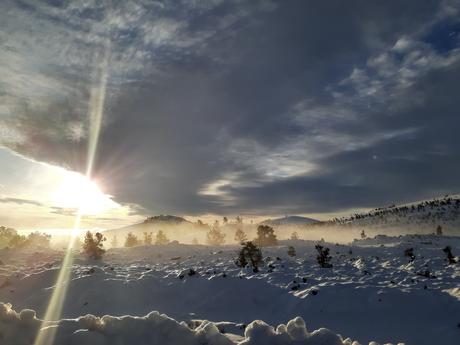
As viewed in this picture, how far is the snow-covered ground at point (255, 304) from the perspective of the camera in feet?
15.5

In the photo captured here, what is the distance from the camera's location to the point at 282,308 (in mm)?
14352

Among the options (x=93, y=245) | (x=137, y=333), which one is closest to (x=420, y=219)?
(x=93, y=245)

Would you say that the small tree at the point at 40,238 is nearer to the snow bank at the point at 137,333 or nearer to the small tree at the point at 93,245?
the small tree at the point at 93,245

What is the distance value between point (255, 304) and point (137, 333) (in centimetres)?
1135

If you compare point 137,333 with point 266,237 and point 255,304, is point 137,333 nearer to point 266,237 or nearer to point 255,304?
point 255,304

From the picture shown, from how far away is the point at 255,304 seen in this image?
15320mm

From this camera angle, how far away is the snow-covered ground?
4.73 m

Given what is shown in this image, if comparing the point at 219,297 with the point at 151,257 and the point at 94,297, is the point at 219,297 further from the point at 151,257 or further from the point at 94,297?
the point at 151,257

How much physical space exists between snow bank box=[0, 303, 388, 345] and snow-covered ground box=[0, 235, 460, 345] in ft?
0.04

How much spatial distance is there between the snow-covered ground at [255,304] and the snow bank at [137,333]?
1 cm

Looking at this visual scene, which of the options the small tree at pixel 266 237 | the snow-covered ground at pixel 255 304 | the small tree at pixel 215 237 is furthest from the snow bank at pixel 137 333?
the small tree at pixel 215 237

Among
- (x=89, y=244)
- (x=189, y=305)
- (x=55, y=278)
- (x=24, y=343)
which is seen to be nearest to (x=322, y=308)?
(x=189, y=305)

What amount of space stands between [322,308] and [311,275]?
17.3 feet

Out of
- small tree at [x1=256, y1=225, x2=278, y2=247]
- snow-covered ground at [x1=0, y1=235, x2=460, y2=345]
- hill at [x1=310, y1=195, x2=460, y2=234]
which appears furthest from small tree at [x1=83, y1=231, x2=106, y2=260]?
hill at [x1=310, y1=195, x2=460, y2=234]
